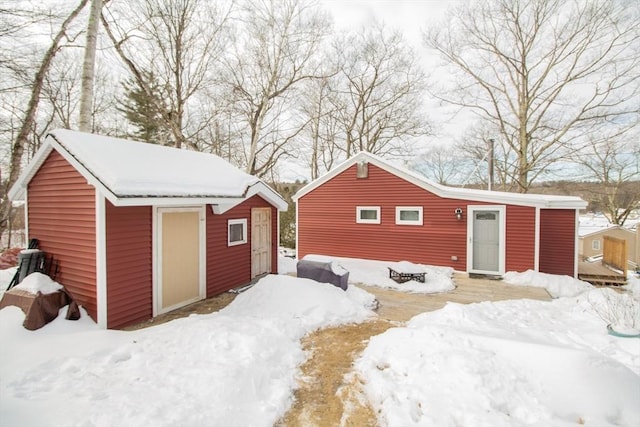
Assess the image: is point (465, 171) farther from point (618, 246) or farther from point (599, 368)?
point (599, 368)

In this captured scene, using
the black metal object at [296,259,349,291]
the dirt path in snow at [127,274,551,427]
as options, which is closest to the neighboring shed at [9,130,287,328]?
the dirt path in snow at [127,274,551,427]

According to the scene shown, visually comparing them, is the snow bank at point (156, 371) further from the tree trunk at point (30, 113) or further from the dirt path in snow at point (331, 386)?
the tree trunk at point (30, 113)

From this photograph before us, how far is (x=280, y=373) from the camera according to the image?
12.9 ft

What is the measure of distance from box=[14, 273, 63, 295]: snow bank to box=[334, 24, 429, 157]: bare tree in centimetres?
1722

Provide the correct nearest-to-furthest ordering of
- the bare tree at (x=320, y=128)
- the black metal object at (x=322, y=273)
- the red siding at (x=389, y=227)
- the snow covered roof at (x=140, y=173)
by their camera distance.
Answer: the snow covered roof at (x=140, y=173), the black metal object at (x=322, y=273), the red siding at (x=389, y=227), the bare tree at (x=320, y=128)

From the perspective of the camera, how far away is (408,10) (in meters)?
12.4

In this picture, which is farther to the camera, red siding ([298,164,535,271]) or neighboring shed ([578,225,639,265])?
neighboring shed ([578,225,639,265])

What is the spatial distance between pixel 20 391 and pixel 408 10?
1537 centimetres

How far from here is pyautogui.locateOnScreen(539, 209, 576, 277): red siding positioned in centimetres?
998

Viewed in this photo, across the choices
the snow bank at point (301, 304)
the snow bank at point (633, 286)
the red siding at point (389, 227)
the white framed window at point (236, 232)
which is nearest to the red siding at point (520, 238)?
the red siding at point (389, 227)

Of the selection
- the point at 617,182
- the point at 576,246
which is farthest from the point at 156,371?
the point at 617,182

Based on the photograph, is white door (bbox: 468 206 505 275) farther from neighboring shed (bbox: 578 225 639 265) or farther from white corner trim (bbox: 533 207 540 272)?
neighboring shed (bbox: 578 225 639 265)

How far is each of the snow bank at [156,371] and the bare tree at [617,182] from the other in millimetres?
23966

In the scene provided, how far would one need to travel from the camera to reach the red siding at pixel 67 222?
5.16 m
